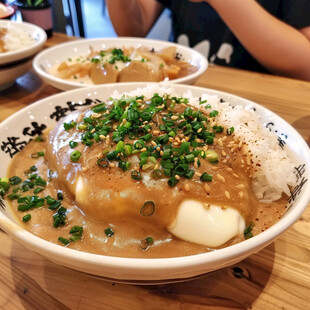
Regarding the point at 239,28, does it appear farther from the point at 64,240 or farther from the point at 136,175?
the point at 64,240

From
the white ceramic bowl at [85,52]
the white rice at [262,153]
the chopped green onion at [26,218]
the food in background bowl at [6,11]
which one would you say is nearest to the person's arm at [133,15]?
the white ceramic bowl at [85,52]

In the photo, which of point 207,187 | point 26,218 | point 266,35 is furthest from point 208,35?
point 26,218

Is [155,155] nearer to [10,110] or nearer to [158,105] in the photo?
[158,105]

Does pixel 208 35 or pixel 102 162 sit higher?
pixel 102 162

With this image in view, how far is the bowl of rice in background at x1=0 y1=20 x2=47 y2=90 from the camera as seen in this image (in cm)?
201

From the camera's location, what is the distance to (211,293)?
38.3 inches

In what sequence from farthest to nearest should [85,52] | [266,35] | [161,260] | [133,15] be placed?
[133,15], [85,52], [266,35], [161,260]

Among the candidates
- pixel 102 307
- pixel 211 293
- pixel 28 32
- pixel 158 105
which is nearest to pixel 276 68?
pixel 158 105

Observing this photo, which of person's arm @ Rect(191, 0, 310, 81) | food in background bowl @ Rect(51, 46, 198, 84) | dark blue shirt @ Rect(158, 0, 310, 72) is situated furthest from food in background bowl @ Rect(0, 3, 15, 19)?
person's arm @ Rect(191, 0, 310, 81)

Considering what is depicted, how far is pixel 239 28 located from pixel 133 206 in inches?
78.2

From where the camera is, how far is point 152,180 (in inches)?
37.9

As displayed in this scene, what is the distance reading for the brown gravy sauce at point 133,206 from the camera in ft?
3.02

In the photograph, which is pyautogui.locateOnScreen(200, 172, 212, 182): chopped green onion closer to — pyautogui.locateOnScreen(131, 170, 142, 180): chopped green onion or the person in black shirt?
pyautogui.locateOnScreen(131, 170, 142, 180): chopped green onion

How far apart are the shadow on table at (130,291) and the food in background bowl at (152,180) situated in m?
0.14
